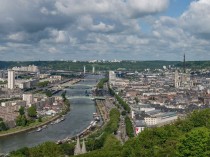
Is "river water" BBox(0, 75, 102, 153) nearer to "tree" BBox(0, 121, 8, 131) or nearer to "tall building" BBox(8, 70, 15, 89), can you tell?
"tree" BBox(0, 121, 8, 131)

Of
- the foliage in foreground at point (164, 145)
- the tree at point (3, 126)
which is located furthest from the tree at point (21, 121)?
the foliage in foreground at point (164, 145)

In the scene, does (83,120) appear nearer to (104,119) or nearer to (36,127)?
(104,119)

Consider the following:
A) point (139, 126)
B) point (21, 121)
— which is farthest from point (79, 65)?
point (139, 126)

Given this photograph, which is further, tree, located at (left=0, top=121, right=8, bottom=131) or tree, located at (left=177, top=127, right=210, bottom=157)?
tree, located at (left=0, top=121, right=8, bottom=131)

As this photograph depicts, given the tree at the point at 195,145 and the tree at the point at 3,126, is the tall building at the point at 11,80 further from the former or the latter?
the tree at the point at 195,145

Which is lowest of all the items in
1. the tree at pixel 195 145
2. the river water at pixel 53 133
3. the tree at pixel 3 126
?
the river water at pixel 53 133

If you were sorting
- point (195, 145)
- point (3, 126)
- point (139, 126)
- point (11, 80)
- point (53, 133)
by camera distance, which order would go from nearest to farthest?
point (195, 145) → point (53, 133) → point (139, 126) → point (3, 126) → point (11, 80)

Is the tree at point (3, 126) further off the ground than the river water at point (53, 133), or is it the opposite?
the tree at point (3, 126)

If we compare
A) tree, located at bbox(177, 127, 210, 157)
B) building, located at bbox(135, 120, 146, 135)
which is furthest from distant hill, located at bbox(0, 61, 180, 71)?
tree, located at bbox(177, 127, 210, 157)

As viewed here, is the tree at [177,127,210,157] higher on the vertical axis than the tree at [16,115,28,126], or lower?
higher

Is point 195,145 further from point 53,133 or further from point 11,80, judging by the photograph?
point 11,80

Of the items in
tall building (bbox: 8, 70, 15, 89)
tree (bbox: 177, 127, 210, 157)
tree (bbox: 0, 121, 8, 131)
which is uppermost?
tree (bbox: 177, 127, 210, 157)
